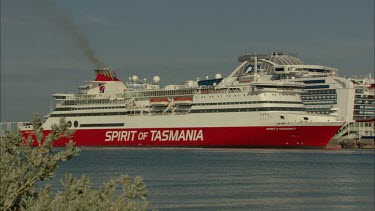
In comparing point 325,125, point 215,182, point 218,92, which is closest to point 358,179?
point 215,182

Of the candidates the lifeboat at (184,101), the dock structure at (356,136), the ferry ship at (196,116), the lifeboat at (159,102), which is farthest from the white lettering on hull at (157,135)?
the dock structure at (356,136)

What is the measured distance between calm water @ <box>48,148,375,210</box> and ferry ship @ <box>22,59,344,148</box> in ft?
30.8

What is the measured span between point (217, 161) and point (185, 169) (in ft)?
23.1

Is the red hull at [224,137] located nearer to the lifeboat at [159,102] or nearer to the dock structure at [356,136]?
the lifeboat at [159,102]

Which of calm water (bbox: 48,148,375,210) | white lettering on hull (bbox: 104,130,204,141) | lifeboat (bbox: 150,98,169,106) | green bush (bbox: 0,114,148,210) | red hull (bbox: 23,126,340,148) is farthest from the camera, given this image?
lifeboat (bbox: 150,98,169,106)

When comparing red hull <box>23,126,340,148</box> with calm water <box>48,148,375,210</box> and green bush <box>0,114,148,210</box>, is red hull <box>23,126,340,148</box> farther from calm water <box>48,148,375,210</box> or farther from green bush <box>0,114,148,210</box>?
green bush <box>0,114,148,210</box>

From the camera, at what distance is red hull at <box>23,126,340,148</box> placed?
59312mm

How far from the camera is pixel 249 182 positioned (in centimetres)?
3222

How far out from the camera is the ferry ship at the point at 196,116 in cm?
5978

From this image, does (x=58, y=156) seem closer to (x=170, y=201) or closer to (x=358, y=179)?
(x=170, y=201)

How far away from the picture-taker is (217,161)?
46562 mm

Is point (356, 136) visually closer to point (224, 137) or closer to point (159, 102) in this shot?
point (159, 102)

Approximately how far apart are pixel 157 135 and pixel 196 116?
442 centimetres

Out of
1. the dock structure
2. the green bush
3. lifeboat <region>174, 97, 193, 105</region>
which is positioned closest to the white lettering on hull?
lifeboat <region>174, 97, 193, 105</region>
